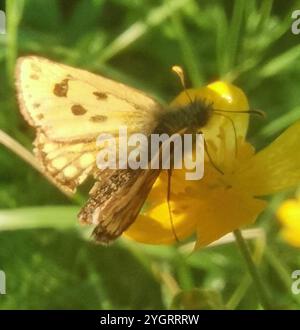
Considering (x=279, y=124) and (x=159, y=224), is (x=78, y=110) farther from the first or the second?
(x=279, y=124)

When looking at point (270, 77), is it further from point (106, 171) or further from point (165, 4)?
point (106, 171)

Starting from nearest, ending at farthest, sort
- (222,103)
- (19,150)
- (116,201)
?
1. (116,201)
2. (222,103)
3. (19,150)

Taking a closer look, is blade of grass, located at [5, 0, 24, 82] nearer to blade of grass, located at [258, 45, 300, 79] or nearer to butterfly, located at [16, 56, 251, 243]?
butterfly, located at [16, 56, 251, 243]

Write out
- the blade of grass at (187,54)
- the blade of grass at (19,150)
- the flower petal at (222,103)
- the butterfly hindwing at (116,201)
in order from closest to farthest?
the butterfly hindwing at (116,201), the flower petal at (222,103), the blade of grass at (19,150), the blade of grass at (187,54)

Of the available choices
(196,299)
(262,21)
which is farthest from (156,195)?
(262,21)

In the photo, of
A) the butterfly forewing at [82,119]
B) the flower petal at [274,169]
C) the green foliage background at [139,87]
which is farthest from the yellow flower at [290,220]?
the butterfly forewing at [82,119]

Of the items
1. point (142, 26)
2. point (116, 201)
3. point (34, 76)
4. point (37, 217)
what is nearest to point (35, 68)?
point (34, 76)

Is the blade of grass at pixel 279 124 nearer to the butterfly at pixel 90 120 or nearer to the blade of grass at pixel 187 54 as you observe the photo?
the blade of grass at pixel 187 54

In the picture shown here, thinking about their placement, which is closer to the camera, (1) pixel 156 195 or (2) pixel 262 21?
(1) pixel 156 195
